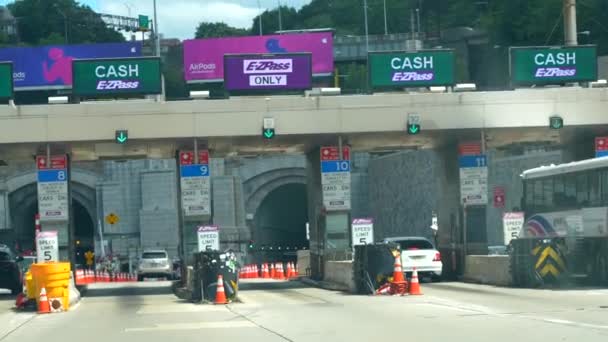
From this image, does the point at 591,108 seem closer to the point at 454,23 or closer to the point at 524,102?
the point at 524,102

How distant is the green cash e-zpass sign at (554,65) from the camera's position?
34.9 meters

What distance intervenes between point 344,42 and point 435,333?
85592 mm

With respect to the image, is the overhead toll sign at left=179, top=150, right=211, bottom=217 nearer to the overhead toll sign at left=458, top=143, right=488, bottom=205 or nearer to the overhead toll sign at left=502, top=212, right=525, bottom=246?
the overhead toll sign at left=458, top=143, right=488, bottom=205

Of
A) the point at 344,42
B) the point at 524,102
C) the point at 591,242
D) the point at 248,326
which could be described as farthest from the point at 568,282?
the point at 344,42

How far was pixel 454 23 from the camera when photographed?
4444 inches

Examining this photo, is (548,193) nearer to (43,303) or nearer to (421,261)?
(421,261)

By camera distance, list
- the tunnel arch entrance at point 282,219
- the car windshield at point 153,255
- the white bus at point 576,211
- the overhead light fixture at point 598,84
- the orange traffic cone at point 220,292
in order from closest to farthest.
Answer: the orange traffic cone at point 220,292
the white bus at point 576,211
the overhead light fixture at point 598,84
the car windshield at point 153,255
the tunnel arch entrance at point 282,219

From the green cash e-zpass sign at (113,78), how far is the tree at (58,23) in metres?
77.8

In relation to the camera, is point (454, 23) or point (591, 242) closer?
point (591, 242)

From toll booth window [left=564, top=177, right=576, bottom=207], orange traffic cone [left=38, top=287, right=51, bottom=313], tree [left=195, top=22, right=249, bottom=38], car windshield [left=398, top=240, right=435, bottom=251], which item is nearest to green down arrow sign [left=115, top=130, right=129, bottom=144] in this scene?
orange traffic cone [left=38, top=287, right=51, bottom=313]

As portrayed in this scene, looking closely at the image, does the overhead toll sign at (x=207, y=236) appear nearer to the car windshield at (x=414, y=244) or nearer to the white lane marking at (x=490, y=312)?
the car windshield at (x=414, y=244)

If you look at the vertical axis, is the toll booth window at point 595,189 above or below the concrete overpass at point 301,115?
below

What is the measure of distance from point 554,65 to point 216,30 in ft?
325

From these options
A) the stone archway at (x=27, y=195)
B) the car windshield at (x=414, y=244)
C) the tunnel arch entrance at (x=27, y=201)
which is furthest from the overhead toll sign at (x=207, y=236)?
the stone archway at (x=27, y=195)
